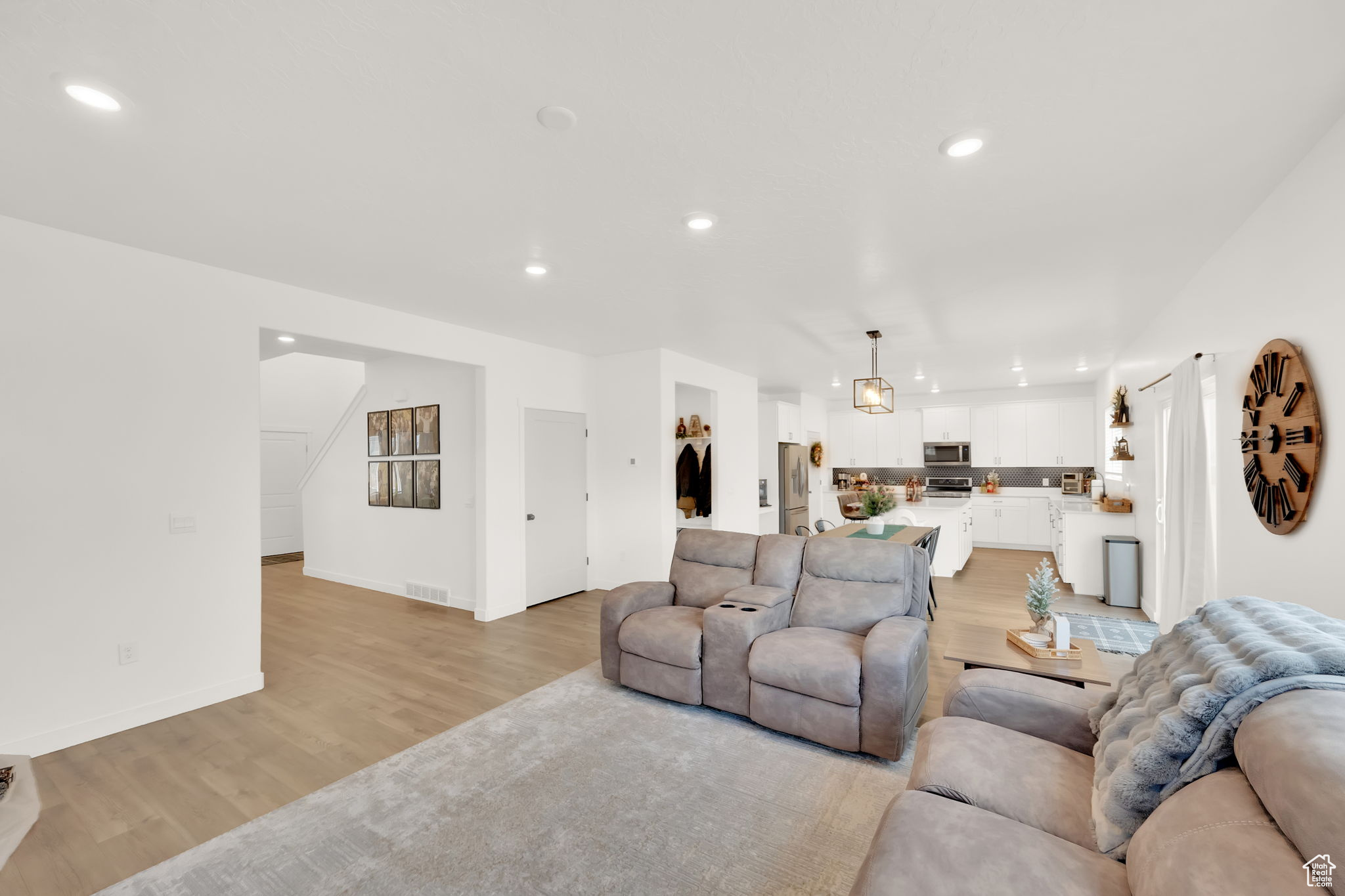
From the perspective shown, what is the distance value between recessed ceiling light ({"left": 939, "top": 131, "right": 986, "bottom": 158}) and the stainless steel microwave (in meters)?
8.11

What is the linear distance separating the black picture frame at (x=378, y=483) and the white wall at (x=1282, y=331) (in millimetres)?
6661

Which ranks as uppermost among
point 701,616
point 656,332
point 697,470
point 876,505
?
point 656,332

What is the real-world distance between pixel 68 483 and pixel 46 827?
1592 mm

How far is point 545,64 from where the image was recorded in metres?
1.71

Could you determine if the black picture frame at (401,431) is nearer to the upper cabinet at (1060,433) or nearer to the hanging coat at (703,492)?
the hanging coat at (703,492)

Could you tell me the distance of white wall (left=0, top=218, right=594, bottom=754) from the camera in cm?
278

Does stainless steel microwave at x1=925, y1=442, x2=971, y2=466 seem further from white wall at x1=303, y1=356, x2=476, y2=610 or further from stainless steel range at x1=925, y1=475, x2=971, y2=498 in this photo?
white wall at x1=303, y1=356, x2=476, y2=610

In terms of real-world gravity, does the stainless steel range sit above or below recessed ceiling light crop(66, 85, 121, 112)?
below

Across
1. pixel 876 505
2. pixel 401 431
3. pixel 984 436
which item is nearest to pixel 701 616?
pixel 876 505

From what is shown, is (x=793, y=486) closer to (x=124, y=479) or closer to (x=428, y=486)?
(x=428, y=486)

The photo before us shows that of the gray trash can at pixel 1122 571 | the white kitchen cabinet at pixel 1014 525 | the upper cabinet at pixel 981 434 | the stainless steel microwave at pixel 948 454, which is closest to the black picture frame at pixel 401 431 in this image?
the upper cabinet at pixel 981 434

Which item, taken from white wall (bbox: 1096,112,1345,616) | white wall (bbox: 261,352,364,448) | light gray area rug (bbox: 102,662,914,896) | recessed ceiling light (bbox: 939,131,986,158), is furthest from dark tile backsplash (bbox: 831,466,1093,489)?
white wall (bbox: 261,352,364,448)

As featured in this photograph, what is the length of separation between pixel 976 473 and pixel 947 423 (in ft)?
3.22

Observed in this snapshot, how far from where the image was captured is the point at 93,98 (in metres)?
1.85
